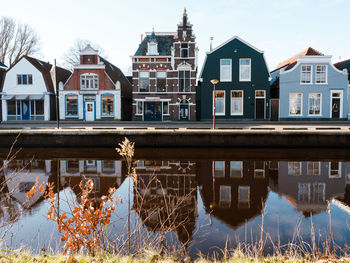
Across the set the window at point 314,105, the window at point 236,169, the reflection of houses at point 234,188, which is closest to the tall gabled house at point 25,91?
the reflection of houses at point 234,188

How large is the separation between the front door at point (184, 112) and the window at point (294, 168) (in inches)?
695

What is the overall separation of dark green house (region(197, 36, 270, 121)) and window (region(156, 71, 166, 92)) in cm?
412

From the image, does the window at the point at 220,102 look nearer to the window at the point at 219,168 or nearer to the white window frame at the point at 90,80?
the white window frame at the point at 90,80

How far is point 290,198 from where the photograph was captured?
6793 millimetres

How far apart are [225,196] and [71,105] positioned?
2601 cm

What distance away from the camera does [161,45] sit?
28812 millimetres

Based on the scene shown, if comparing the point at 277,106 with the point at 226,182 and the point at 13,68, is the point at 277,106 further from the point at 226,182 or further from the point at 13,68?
the point at 13,68

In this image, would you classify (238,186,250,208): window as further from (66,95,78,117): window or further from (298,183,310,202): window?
(66,95,78,117): window

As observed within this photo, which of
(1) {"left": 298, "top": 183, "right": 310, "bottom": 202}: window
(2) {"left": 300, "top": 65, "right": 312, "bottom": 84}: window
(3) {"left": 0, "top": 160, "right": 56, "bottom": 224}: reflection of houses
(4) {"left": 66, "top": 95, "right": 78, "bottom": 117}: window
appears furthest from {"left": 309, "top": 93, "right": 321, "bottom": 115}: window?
(3) {"left": 0, "top": 160, "right": 56, "bottom": 224}: reflection of houses

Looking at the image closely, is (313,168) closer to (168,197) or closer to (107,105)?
(168,197)

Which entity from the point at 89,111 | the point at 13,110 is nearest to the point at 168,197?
the point at 89,111

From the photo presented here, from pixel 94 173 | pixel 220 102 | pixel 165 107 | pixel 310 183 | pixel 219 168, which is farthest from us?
pixel 165 107

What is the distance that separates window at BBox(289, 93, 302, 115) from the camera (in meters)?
27.7

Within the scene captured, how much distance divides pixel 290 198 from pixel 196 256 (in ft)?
13.0
